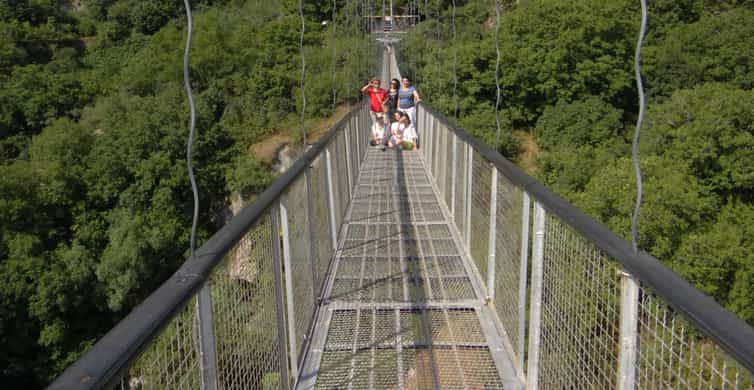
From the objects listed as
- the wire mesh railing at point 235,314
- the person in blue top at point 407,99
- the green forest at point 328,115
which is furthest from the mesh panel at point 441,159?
the green forest at point 328,115

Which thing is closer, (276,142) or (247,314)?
(247,314)

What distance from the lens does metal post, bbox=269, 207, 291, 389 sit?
2.47m

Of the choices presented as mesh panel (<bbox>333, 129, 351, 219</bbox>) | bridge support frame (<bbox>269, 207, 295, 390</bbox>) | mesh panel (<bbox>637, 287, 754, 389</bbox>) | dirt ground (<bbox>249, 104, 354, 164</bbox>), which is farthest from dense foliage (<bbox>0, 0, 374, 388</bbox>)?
mesh panel (<bbox>637, 287, 754, 389</bbox>)

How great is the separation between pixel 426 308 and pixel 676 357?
2.29m

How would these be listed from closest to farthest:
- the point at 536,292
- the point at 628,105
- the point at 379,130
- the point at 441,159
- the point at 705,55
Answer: the point at 536,292
the point at 441,159
the point at 379,130
the point at 705,55
the point at 628,105

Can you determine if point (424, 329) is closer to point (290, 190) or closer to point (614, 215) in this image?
point (290, 190)

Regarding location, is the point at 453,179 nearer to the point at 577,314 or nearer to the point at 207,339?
the point at 577,314

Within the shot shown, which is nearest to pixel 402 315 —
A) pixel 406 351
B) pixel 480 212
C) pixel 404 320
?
pixel 404 320

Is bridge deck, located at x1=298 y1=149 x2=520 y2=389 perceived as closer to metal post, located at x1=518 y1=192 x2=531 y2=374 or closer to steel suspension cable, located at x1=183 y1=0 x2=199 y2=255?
metal post, located at x1=518 y1=192 x2=531 y2=374

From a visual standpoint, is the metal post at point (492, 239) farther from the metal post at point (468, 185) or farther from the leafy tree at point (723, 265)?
the leafy tree at point (723, 265)

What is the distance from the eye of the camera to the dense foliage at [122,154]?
27.8m

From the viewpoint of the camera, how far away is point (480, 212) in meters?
4.03

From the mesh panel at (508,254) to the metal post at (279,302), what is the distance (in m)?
1.04

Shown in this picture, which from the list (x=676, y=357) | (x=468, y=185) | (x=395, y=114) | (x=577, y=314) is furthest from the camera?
(x=395, y=114)
